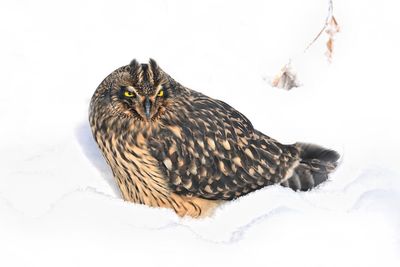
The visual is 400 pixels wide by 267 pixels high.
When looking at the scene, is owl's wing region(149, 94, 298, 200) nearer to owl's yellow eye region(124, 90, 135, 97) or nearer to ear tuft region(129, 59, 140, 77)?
owl's yellow eye region(124, 90, 135, 97)

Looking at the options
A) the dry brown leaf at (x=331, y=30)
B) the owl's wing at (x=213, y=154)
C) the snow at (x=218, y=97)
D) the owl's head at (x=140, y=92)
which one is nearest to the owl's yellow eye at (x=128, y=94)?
the owl's head at (x=140, y=92)

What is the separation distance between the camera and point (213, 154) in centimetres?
445

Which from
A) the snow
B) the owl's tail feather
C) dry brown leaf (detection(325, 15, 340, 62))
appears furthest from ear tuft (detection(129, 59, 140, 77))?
dry brown leaf (detection(325, 15, 340, 62))

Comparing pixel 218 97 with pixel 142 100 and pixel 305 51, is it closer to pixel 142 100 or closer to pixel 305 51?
pixel 305 51

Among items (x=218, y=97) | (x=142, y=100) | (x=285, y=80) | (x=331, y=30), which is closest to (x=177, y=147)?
(x=142, y=100)

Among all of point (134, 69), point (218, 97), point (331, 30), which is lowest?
point (218, 97)

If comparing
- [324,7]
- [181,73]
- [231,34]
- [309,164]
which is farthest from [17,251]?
[324,7]

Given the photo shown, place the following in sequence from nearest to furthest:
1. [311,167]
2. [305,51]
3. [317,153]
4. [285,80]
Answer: [311,167], [317,153], [285,80], [305,51]

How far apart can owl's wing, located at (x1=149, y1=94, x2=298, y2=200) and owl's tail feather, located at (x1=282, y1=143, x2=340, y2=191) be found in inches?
4.5

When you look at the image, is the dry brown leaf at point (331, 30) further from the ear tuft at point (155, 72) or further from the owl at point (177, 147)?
the ear tuft at point (155, 72)

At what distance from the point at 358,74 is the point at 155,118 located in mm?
2305

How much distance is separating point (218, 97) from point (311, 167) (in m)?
1.20

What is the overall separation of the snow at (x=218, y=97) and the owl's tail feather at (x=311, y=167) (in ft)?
0.26

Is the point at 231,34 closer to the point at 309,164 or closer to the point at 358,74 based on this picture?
the point at 358,74
